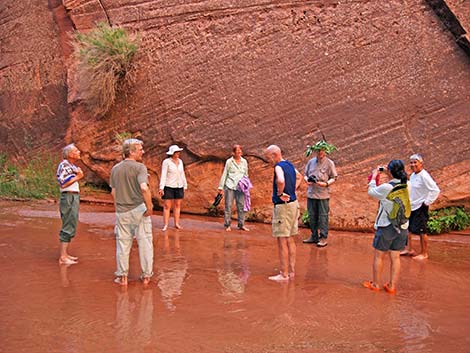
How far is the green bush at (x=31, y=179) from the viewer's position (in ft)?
41.8

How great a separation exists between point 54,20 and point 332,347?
42.3 ft

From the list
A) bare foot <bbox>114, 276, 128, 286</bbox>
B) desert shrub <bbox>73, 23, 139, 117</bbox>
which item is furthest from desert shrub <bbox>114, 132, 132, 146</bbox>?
bare foot <bbox>114, 276, 128, 286</bbox>

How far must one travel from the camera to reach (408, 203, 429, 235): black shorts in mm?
8305

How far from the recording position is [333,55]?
425 inches

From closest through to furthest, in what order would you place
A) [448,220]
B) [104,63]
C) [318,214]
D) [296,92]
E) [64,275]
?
[64,275]
[318,214]
[448,220]
[296,92]
[104,63]

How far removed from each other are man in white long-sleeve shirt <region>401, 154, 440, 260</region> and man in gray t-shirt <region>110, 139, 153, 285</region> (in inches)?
153

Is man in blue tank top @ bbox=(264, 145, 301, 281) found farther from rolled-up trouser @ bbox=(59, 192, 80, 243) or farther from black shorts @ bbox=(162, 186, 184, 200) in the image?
black shorts @ bbox=(162, 186, 184, 200)

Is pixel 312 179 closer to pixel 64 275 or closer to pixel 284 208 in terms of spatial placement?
pixel 284 208

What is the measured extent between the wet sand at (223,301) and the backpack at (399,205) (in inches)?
30.5

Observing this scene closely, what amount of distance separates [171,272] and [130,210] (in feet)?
3.33

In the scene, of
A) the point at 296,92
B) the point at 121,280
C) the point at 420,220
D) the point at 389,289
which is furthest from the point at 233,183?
the point at 389,289

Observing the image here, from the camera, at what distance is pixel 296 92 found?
10898mm

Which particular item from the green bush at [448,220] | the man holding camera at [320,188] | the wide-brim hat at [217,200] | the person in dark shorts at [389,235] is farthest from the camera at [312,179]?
the person in dark shorts at [389,235]

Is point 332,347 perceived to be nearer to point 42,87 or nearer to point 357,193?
point 357,193
